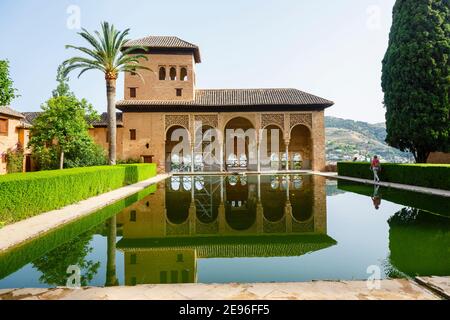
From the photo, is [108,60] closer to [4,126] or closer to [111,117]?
[111,117]

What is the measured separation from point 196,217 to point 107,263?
11.6ft

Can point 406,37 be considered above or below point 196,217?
above

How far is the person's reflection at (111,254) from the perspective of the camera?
374 cm

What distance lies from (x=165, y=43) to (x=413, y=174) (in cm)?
2312

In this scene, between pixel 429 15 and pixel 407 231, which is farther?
pixel 429 15

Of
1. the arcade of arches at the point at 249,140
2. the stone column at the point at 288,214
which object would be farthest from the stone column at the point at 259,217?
the arcade of arches at the point at 249,140

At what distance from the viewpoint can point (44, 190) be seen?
26.7 feet

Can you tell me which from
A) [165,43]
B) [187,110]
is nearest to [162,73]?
[165,43]

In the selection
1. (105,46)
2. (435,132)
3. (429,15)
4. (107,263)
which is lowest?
(107,263)

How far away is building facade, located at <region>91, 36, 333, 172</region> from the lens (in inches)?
1055

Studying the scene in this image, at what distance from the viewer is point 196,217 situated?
7.80 metres

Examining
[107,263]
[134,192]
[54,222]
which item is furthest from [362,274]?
[134,192]
